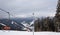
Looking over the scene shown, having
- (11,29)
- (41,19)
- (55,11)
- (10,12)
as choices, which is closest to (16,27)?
(11,29)

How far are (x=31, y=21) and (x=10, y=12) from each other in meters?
0.72

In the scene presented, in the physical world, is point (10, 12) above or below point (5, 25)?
above

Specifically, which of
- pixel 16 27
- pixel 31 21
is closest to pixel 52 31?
pixel 31 21

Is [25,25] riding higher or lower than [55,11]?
lower

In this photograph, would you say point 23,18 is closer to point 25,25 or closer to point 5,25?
point 25,25

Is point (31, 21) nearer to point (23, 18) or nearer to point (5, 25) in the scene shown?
point (23, 18)

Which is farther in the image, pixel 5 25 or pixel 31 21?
pixel 5 25

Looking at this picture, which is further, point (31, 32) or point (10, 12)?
point (10, 12)

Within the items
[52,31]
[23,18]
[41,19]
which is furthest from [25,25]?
[52,31]

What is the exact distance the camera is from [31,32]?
4512 millimetres

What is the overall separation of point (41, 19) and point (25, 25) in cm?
50

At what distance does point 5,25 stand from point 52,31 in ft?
4.61

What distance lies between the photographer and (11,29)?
4.76 metres

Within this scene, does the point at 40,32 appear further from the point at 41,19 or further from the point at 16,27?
the point at 16,27
